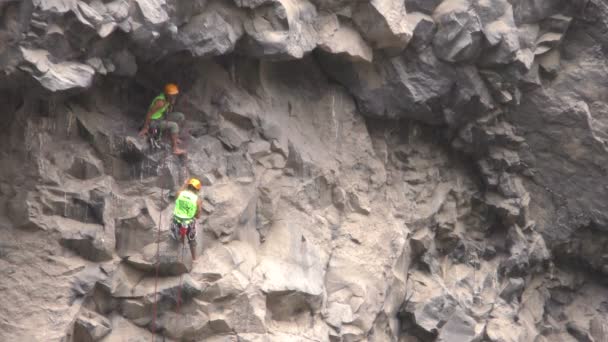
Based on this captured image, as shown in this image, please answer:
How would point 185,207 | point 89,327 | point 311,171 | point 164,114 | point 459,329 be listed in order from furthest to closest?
point 459,329 < point 311,171 < point 164,114 < point 185,207 < point 89,327

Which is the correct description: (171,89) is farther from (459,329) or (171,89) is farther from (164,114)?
(459,329)

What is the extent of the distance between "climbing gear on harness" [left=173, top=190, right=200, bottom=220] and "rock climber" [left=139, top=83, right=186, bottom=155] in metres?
0.82

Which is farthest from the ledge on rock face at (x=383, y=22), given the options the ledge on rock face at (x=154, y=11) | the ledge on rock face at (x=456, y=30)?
the ledge on rock face at (x=154, y=11)

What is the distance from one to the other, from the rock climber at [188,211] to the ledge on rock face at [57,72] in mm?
1607

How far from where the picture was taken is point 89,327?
34.3 ft

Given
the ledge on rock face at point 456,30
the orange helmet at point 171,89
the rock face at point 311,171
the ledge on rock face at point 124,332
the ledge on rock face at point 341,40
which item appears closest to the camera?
the rock face at point 311,171

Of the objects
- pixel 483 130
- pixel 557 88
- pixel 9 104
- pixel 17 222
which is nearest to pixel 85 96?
pixel 9 104

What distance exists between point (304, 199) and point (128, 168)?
2.39 m

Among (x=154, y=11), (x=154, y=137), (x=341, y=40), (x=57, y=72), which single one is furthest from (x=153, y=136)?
(x=341, y=40)

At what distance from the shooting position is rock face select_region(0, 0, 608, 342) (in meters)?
10.6

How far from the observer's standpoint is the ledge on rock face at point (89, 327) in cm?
1046

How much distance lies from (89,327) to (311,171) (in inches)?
144

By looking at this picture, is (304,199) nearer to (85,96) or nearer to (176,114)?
(176,114)

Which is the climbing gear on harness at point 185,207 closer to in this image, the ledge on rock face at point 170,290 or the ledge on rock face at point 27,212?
the ledge on rock face at point 170,290
